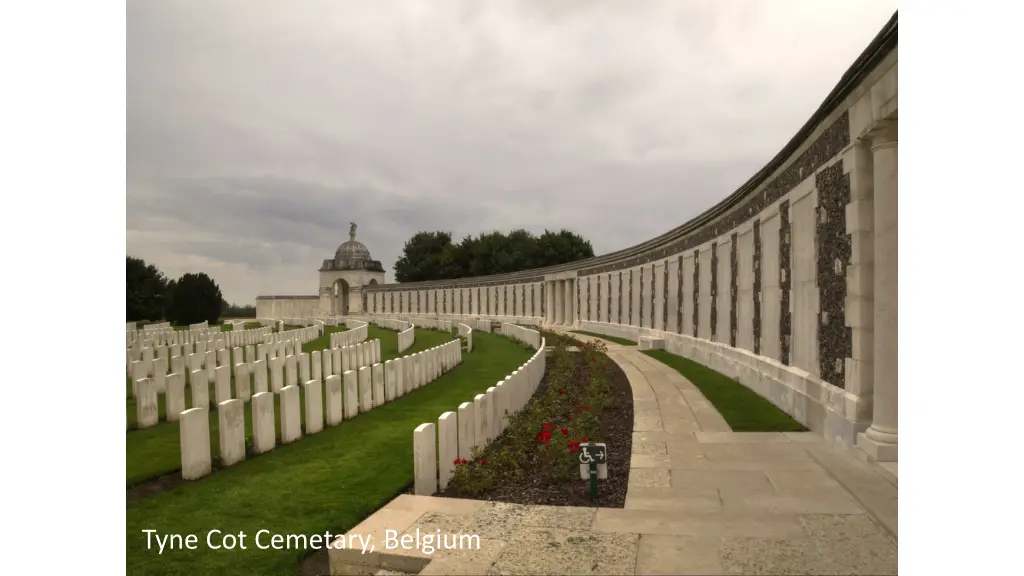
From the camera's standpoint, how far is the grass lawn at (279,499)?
4219mm

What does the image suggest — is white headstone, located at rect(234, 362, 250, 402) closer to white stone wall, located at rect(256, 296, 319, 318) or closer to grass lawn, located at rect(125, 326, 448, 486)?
grass lawn, located at rect(125, 326, 448, 486)

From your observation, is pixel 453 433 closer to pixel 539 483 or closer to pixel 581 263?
pixel 539 483

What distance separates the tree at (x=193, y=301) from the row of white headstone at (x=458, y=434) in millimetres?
26253

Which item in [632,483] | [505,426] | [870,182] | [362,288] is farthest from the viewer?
[362,288]

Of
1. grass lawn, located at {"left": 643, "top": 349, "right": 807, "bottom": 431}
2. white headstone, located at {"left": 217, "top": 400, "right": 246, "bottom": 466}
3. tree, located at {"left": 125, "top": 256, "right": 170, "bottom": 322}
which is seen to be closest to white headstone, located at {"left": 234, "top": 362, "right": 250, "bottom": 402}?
white headstone, located at {"left": 217, "top": 400, "right": 246, "bottom": 466}

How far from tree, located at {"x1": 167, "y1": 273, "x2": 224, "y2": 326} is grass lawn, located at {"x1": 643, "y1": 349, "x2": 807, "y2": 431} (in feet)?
84.2

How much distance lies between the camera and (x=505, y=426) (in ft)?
27.7

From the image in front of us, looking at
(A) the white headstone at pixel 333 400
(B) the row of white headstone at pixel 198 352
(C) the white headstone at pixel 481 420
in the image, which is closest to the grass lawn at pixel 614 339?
(B) the row of white headstone at pixel 198 352

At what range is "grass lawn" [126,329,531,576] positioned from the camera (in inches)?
166

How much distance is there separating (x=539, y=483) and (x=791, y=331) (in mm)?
6080

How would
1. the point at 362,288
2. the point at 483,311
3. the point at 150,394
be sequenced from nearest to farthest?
the point at 150,394
the point at 483,311
the point at 362,288

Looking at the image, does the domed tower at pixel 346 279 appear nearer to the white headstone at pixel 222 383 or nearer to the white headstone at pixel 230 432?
the white headstone at pixel 222 383

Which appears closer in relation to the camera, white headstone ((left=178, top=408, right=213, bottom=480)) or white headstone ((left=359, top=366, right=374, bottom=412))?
white headstone ((left=178, top=408, right=213, bottom=480))

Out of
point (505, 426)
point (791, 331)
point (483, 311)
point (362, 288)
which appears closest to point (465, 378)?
point (505, 426)
